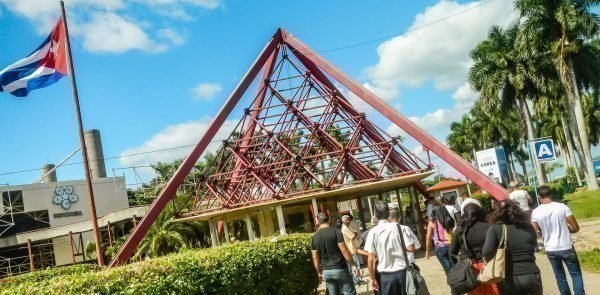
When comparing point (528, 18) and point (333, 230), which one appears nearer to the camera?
point (333, 230)

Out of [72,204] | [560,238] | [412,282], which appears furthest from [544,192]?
[72,204]

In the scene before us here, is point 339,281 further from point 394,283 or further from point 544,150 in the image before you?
point 544,150

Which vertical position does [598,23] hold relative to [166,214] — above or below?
above

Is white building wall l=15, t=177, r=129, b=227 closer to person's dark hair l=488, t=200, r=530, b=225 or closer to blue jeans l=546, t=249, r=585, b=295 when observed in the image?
blue jeans l=546, t=249, r=585, b=295

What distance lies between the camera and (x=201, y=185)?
21.3 metres

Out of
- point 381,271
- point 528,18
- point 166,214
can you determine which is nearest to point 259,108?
point 166,214

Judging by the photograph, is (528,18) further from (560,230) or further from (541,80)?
(560,230)

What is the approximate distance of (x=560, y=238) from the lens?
7355 millimetres

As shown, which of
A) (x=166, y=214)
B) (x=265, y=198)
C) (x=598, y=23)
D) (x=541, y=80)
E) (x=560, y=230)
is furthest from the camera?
(x=541, y=80)

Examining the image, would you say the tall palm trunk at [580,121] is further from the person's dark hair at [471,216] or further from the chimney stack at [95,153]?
the chimney stack at [95,153]

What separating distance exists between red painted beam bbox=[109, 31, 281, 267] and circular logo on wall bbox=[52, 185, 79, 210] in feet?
75.2

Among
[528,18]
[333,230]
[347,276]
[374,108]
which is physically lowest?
[347,276]

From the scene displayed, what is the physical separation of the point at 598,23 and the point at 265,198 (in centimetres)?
2836

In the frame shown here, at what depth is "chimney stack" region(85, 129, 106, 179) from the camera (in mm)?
51416
